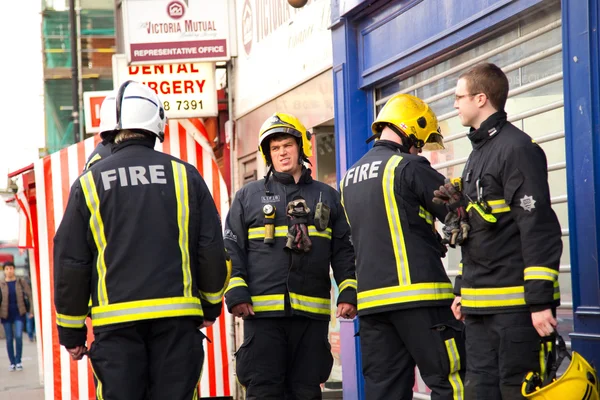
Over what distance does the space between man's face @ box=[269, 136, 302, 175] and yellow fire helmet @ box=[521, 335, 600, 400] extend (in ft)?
8.29

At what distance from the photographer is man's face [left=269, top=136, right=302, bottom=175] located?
6.72m

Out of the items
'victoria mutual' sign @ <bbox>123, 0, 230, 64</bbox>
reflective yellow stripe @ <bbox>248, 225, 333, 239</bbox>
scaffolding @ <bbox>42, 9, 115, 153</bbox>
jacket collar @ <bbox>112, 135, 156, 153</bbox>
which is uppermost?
scaffolding @ <bbox>42, 9, 115, 153</bbox>

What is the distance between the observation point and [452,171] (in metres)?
7.75

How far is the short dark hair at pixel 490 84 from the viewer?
507 cm

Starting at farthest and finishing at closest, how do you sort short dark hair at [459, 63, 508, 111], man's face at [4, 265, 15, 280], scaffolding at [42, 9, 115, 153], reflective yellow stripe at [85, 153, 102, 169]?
scaffolding at [42, 9, 115, 153], man's face at [4, 265, 15, 280], reflective yellow stripe at [85, 153, 102, 169], short dark hair at [459, 63, 508, 111]

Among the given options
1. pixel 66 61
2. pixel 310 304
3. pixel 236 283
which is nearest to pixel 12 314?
pixel 236 283

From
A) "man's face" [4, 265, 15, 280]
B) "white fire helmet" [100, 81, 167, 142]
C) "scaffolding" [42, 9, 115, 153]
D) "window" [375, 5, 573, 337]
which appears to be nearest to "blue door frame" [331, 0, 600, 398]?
"window" [375, 5, 573, 337]

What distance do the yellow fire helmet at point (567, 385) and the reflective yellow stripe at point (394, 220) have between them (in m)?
1.18

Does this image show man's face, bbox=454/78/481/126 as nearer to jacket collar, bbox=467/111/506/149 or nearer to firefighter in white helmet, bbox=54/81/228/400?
jacket collar, bbox=467/111/506/149

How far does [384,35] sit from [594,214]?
11.6 ft

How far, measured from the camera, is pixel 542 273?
4570 mm

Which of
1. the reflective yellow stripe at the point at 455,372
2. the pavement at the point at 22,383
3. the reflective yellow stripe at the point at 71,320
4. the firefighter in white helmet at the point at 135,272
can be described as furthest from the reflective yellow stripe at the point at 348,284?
the pavement at the point at 22,383

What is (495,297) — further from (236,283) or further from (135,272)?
(236,283)

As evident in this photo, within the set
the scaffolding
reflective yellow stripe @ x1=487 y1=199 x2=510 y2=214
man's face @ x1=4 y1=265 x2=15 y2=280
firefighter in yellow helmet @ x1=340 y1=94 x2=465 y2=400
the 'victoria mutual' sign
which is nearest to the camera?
reflective yellow stripe @ x1=487 y1=199 x2=510 y2=214
